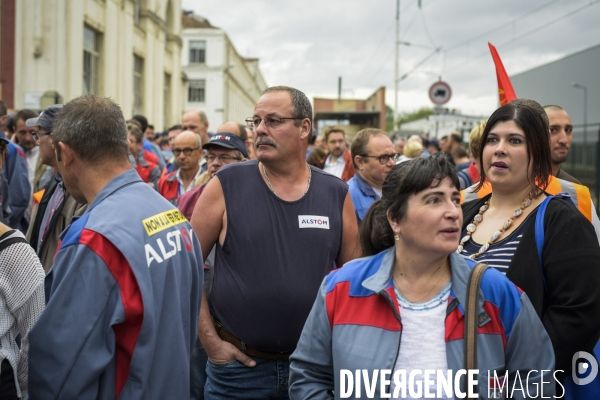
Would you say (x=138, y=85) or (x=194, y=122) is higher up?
(x=138, y=85)

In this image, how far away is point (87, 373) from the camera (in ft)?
7.79

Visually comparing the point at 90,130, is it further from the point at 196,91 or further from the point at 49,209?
the point at 196,91

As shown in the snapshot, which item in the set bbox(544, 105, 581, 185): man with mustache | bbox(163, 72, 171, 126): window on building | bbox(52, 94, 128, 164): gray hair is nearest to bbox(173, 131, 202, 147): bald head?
bbox(544, 105, 581, 185): man with mustache

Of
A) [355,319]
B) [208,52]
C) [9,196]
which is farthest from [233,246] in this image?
[208,52]

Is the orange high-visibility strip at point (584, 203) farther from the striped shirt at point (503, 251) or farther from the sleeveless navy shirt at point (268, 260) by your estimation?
the sleeveless navy shirt at point (268, 260)

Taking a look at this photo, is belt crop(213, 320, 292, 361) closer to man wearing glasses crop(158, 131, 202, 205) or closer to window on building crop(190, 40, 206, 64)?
man wearing glasses crop(158, 131, 202, 205)

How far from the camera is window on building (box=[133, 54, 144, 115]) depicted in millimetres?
29391

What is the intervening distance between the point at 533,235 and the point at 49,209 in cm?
330

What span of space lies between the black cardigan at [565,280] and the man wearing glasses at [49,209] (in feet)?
9.06

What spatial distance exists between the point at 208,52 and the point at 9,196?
→ 62.5m

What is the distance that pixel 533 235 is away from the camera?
2902 millimetres

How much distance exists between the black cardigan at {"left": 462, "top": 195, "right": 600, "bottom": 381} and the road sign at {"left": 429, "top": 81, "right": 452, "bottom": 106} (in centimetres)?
1268

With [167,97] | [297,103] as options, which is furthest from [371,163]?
[167,97]

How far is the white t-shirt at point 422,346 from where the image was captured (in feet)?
7.83
